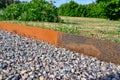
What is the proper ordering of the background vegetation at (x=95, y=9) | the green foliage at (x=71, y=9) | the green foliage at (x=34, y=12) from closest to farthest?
the green foliage at (x=34, y=12) → the background vegetation at (x=95, y=9) → the green foliage at (x=71, y=9)

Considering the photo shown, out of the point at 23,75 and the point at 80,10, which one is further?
the point at 80,10

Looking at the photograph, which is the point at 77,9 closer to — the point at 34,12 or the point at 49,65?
the point at 34,12

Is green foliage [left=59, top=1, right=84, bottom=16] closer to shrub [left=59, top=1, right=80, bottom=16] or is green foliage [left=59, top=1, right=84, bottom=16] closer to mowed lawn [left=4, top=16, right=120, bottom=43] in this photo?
shrub [left=59, top=1, right=80, bottom=16]

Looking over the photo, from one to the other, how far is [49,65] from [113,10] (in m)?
A: 21.2

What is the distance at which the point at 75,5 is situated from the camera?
A: 38.4m

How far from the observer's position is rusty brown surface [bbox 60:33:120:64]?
7.04 metres

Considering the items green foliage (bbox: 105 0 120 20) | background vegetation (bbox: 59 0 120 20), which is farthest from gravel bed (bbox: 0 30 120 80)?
background vegetation (bbox: 59 0 120 20)

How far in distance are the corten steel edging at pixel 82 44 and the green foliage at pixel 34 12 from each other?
723 centimetres

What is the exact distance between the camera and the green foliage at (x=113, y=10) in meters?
26.5

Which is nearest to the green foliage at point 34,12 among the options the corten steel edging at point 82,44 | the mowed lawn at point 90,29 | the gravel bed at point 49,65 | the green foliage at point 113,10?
the mowed lawn at point 90,29

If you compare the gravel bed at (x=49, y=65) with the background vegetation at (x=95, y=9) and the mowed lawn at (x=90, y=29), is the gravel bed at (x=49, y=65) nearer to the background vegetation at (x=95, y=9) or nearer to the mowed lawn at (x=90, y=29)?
the mowed lawn at (x=90, y=29)

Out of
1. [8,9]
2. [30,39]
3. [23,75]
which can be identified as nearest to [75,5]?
[8,9]

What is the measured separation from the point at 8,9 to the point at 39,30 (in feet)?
35.6

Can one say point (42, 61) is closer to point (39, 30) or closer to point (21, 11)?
point (39, 30)
